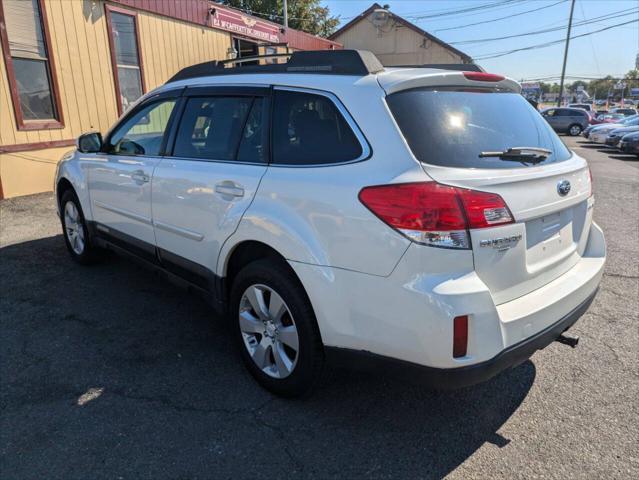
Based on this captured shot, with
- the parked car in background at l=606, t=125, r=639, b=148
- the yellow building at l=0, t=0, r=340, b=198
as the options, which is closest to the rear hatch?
the yellow building at l=0, t=0, r=340, b=198

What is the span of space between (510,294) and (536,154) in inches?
31.2

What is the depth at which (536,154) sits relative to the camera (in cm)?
258

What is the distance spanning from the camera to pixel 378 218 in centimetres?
220

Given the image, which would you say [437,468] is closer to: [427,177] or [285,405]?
[285,405]

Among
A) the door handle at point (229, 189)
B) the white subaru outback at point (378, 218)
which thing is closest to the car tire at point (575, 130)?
the white subaru outback at point (378, 218)

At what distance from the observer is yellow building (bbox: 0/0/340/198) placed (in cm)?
826

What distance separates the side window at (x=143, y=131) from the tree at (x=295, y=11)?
32.0 meters

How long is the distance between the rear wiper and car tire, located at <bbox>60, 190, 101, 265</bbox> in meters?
4.00

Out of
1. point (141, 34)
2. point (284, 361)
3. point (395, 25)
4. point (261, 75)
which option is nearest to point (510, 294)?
point (284, 361)

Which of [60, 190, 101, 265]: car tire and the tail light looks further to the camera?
[60, 190, 101, 265]: car tire

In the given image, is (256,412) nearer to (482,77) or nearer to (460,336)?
(460,336)

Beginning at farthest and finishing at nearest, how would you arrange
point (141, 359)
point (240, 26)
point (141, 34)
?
point (240, 26)
point (141, 34)
point (141, 359)

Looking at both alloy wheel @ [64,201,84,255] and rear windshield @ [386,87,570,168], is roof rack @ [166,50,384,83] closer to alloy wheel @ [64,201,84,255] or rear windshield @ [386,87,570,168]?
rear windshield @ [386,87,570,168]

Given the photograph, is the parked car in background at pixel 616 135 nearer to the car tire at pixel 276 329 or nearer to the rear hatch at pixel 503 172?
the rear hatch at pixel 503 172
